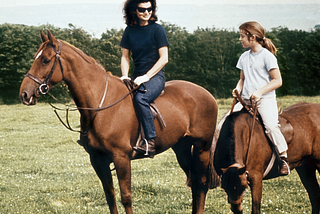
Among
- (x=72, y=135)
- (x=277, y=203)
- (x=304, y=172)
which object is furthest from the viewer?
(x=72, y=135)

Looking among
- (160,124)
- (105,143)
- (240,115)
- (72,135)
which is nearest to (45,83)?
(105,143)

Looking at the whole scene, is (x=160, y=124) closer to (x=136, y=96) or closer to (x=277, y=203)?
(x=136, y=96)

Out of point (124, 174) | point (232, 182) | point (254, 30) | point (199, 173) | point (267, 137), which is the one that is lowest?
point (199, 173)

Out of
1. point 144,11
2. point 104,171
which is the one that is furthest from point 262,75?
point 104,171

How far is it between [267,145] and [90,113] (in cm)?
246

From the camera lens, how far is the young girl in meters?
4.38

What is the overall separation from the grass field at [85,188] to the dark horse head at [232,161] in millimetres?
2096

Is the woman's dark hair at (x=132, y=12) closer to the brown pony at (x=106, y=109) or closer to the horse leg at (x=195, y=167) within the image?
the brown pony at (x=106, y=109)

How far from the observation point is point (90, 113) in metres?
4.43

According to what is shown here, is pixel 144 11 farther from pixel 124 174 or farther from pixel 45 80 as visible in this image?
pixel 124 174

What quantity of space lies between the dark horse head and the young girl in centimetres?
31

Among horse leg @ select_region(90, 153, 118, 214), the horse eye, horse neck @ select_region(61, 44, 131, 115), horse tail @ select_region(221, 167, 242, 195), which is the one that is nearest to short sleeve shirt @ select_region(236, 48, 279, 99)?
horse tail @ select_region(221, 167, 242, 195)

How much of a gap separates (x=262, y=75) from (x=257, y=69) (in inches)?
4.2

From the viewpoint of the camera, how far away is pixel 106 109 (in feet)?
14.8
